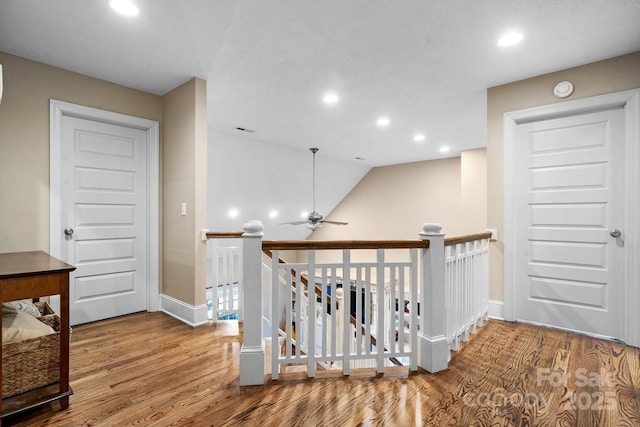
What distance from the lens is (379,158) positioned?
6672 mm

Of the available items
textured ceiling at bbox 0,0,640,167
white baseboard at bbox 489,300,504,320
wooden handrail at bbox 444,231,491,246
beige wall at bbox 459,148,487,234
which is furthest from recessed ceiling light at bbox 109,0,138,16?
beige wall at bbox 459,148,487,234

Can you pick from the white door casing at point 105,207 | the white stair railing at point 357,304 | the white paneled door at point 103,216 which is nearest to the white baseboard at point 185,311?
the white door casing at point 105,207

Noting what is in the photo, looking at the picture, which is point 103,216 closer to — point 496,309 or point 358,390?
point 358,390

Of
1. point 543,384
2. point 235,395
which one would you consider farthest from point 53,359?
point 543,384

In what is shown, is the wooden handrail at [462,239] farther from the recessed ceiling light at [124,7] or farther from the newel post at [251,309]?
the recessed ceiling light at [124,7]

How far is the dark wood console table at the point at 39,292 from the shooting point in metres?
1.43

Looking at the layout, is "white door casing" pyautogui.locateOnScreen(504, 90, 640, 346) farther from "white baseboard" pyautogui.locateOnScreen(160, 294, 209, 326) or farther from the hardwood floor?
"white baseboard" pyautogui.locateOnScreen(160, 294, 209, 326)

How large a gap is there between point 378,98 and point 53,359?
11.1 feet

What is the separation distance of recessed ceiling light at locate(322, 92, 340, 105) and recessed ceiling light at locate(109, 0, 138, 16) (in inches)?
71.8

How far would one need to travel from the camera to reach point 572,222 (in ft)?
8.91

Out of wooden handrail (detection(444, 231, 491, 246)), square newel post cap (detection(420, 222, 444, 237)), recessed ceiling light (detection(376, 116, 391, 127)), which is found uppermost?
recessed ceiling light (detection(376, 116, 391, 127))

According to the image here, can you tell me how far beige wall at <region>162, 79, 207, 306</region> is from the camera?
2.88 meters

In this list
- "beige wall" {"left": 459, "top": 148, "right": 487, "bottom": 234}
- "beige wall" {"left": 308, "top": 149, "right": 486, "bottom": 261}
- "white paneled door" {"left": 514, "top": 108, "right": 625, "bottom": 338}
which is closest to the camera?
"white paneled door" {"left": 514, "top": 108, "right": 625, "bottom": 338}

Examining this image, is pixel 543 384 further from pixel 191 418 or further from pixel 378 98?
pixel 378 98
